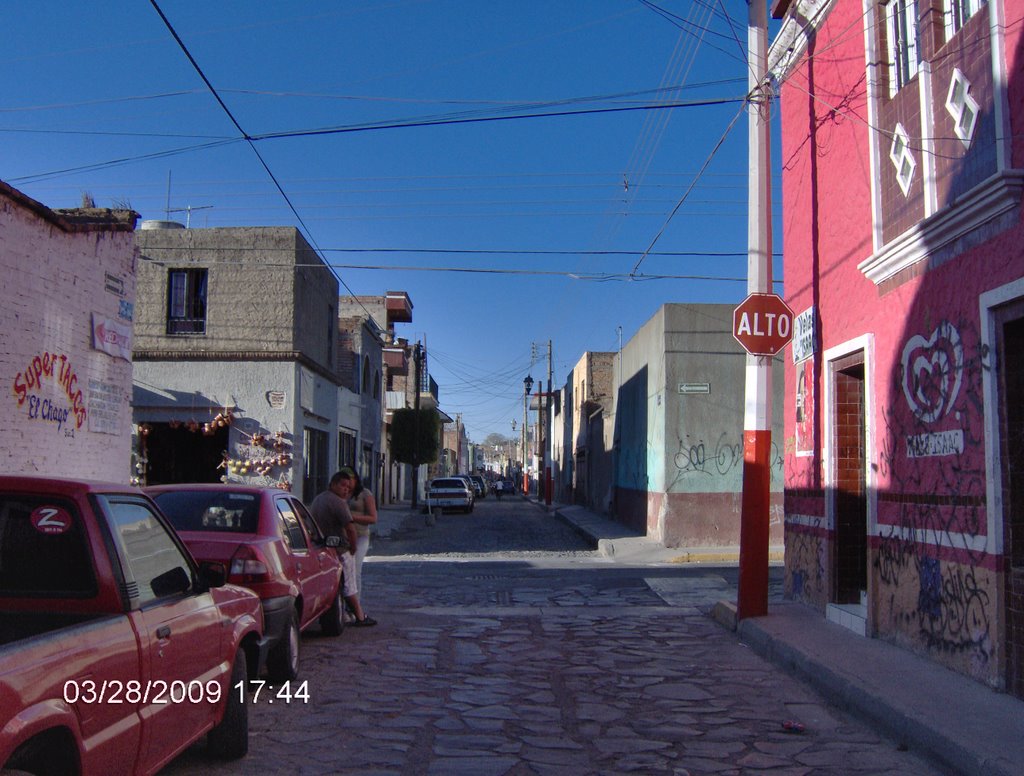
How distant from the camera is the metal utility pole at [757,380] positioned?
10.0 m

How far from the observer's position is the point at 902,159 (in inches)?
333

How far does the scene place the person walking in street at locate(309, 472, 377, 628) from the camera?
9.80 meters

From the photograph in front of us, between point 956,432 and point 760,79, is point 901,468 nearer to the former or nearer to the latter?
point 956,432

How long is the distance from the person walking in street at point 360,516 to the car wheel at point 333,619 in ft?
2.07

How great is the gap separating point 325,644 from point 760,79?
7433mm

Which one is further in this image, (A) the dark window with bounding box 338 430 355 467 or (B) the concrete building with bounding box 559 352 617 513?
(B) the concrete building with bounding box 559 352 617 513

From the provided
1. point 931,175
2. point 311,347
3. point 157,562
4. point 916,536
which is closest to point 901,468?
point 916,536

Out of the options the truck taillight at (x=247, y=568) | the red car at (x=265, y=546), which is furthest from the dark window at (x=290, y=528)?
the truck taillight at (x=247, y=568)

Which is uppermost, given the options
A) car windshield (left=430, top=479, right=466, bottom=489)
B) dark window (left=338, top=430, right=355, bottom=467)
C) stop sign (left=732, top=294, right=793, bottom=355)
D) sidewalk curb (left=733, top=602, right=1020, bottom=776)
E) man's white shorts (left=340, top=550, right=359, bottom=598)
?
stop sign (left=732, top=294, right=793, bottom=355)

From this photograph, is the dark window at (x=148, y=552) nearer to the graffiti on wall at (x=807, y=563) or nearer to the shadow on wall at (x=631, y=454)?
the graffiti on wall at (x=807, y=563)

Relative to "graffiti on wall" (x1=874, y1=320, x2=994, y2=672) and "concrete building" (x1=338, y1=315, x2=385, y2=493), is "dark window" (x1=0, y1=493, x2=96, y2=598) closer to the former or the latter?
"graffiti on wall" (x1=874, y1=320, x2=994, y2=672)

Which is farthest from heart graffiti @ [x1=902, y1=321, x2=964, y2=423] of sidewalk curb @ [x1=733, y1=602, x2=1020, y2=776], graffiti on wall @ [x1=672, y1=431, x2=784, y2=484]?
graffiti on wall @ [x1=672, y1=431, x2=784, y2=484]

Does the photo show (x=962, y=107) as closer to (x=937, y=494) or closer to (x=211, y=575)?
(x=937, y=494)

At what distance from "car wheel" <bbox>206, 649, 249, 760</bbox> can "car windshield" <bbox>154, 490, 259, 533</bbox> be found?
2244mm
